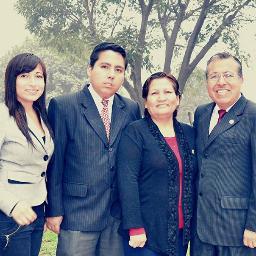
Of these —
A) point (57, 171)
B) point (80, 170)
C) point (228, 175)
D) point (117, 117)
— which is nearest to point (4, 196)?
point (57, 171)

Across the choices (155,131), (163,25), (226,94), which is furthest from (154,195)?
(163,25)

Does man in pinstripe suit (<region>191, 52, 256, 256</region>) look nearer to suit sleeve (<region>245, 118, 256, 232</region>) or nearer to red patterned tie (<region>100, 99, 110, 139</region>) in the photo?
suit sleeve (<region>245, 118, 256, 232</region>)

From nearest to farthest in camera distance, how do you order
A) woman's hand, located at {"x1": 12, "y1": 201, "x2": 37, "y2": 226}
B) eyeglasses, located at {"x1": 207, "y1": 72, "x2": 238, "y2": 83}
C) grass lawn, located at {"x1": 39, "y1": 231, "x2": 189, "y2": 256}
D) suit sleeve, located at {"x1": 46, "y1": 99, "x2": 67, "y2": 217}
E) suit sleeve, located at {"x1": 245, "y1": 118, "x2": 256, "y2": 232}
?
woman's hand, located at {"x1": 12, "y1": 201, "x2": 37, "y2": 226} → suit sleeve, located at {"x1": 245, "y1": 118, "x2": 256, "y2": 232} → suit sleeve, located at {"x1": 46, "y1": 99, "x2": 67, "y2": 217} → eyeglasses, located at {"x1": 207, "y1": 72, "x2": 238, "y2": 83} → grass lawn, located at {"x1": 39, "y1": 231, "x2": 189, "y2": 256}

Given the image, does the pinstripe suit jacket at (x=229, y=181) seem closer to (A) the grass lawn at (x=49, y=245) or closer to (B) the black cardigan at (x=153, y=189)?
(B) the black cardigan at (x=153, y=189)

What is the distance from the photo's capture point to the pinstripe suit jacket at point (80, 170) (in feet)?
11.7

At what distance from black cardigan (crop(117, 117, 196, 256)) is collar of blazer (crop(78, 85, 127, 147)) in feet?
0.58

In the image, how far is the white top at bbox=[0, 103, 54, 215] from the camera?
309 centimetres

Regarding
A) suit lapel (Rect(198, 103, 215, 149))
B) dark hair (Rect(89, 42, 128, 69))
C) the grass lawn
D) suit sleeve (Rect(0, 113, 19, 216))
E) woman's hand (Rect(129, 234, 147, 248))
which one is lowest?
the grass lawn

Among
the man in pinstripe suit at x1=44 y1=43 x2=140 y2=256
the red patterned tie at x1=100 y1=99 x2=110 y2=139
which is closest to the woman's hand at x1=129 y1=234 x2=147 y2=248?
the man in pinstripe suit at x1=44 y1=43 x2=140 y2=256

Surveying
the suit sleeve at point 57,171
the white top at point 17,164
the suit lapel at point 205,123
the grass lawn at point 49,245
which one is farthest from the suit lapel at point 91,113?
the grass lawn at point 49,245

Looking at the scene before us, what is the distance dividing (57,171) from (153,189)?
0.87 m

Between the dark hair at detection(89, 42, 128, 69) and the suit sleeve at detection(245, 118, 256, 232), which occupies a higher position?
the dark hair at detection(89, 42, 128, 69)

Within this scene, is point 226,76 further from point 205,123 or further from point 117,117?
point 117,117

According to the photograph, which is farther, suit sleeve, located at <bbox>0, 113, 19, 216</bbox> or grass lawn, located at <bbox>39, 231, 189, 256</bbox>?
grass lawn, located at <bbox>39, 231, 189, 256</bbox>
